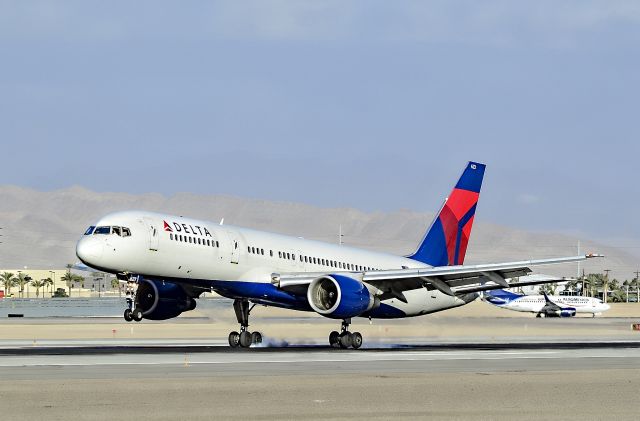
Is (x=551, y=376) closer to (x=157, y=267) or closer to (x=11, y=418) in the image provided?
(x=11, y=418)

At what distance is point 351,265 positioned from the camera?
59094 millimetres

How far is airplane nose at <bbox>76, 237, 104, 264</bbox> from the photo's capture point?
47.0m

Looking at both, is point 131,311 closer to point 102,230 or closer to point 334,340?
point 102,230

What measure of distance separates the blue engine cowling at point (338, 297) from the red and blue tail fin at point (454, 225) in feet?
44.6

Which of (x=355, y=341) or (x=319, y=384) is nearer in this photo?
(x=319, y=384)

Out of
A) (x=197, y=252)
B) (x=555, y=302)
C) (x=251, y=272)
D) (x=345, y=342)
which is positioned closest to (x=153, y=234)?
(x=197, y=252)

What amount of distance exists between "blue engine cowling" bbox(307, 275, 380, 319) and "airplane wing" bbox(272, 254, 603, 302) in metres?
0.63

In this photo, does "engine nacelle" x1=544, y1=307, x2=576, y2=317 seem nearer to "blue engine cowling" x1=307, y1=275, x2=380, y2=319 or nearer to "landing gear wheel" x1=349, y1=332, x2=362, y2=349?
"landing gear wheel" x1=349, y1=332, x2=362, y2=349

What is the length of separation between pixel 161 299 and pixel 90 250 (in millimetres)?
8231

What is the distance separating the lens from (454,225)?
65375mm

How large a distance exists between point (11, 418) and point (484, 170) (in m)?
48.3

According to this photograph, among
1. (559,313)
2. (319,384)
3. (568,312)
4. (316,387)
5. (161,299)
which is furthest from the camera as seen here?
(568,312)

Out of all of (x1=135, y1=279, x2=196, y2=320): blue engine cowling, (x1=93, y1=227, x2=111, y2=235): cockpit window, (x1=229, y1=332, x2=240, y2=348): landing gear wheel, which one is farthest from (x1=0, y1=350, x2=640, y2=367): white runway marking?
(x1=135, y1=279, x2=196, y2=320): blue engine cowling

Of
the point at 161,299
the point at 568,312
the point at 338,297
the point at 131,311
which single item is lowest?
the point at 568,312
